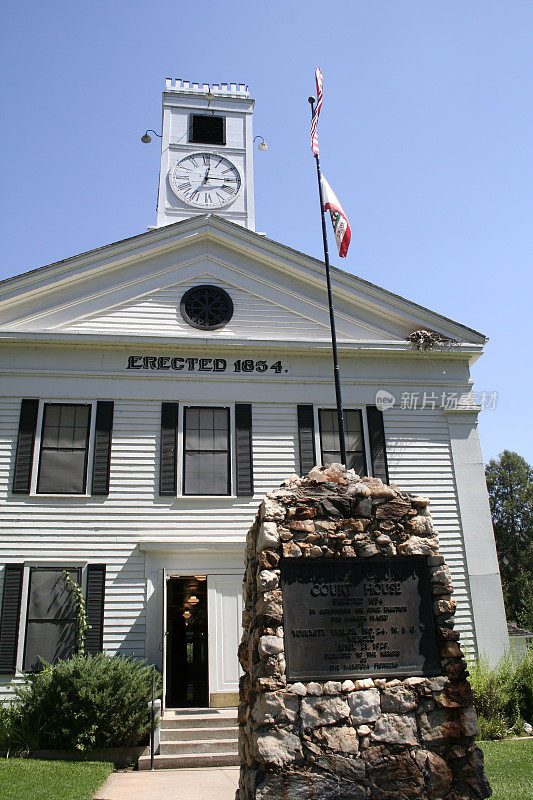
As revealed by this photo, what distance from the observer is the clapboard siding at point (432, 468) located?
13641mm

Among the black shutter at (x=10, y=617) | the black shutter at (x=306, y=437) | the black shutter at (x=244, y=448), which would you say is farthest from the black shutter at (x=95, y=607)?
the black shutter at (x=306, y=437)

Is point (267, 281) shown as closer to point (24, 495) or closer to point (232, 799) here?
point (24, 495)

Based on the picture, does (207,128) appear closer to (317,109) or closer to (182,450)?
(317,109)

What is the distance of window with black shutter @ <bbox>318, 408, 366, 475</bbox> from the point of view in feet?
45.9

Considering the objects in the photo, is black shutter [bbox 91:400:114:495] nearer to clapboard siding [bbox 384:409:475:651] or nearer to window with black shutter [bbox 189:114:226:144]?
clapboard siding [bbox 384:409:475:651]

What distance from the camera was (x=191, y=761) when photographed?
9586 mm

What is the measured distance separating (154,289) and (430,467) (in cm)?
723

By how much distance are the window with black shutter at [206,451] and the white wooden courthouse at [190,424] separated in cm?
3

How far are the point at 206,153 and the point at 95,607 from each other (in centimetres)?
1579

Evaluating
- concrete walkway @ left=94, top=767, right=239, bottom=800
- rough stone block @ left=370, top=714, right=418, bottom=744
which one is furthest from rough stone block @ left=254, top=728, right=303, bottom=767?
concrete walkway @ left=94, top=767, right=239, bottom=800

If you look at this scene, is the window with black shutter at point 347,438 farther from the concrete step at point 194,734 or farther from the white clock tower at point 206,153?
the white clock tower at point 206,153

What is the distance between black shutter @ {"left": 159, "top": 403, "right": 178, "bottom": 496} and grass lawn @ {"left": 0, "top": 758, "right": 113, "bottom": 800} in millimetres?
5085

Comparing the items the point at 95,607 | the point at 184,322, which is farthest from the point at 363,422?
the point at 95,607

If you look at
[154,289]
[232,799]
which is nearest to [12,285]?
[154,289]
